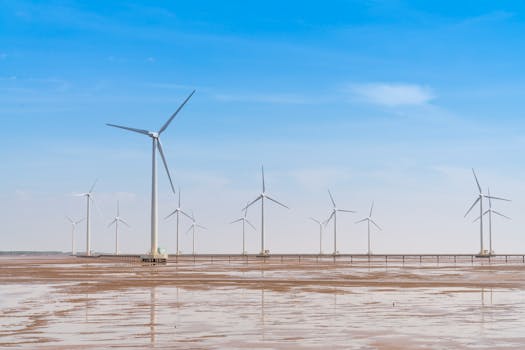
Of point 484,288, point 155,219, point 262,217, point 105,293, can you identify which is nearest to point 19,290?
point 105,293

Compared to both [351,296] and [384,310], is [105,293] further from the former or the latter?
[384,310]

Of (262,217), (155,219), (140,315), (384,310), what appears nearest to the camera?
(140,315)

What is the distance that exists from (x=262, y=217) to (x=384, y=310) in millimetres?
145964

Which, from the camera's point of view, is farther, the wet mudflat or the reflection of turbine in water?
the reflection of turbine in water

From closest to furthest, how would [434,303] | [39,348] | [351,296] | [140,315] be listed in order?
[39,348] → [140,315] → [434,303] → [351,296]

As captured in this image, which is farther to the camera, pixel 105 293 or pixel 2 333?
pixel 105 293

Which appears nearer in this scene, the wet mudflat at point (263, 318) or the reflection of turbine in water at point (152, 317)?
the wet mudflat at point (263, 318)

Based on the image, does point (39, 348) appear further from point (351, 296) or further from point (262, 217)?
point (262, 217)

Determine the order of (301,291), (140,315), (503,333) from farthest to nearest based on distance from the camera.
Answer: (301,291) < (140,315) < (503,333)

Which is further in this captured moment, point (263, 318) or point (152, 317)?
point (152, 317)

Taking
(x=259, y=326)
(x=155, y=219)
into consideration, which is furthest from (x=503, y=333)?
(x=155, y=219)

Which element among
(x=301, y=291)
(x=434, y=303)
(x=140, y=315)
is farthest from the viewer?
(x=301, y=291)

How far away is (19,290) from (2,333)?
68.4 ft

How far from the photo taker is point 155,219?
10169cm
